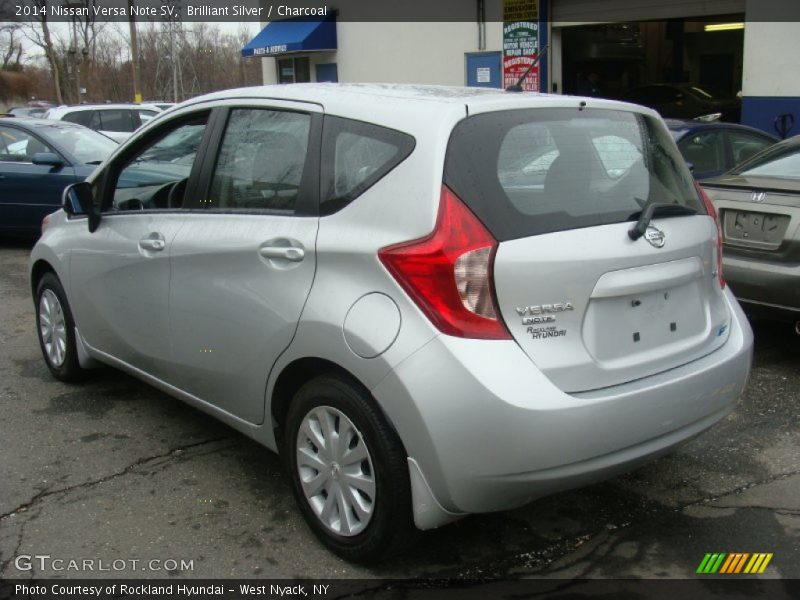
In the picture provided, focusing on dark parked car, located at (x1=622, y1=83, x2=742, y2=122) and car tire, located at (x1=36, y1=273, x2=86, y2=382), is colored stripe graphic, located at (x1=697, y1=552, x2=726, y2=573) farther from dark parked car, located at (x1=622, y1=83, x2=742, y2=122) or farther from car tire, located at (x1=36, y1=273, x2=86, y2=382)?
dark parked car, located at (x1=622, y1=83, x2=742, y2=122)

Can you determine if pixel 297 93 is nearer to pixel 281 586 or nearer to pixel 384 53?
pixel 281 586

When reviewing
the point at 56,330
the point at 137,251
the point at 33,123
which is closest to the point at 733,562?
the point at 137,251

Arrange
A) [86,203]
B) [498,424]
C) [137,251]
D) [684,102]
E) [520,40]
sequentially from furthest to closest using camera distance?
1. [684,102]
2. [520,40]
3. [86,203]
4. [137,251]
5. [498,424]

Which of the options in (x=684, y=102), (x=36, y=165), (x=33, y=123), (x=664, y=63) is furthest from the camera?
(x=664, y=63)

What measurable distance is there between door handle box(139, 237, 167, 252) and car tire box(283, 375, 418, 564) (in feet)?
3.77

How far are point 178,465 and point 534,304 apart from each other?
2.11 meters

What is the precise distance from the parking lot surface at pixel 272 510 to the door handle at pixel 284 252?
1.10 m

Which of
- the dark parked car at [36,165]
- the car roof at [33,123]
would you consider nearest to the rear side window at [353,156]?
the dark parked car at [36,165]

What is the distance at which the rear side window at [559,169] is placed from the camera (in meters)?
2.83

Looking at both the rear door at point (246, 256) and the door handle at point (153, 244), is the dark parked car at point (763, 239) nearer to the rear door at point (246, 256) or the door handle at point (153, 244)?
the rear door at point (246, 256)

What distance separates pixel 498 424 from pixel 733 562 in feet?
3.93

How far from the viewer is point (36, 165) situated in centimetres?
988

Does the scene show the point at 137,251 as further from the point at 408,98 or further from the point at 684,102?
the point at 684,102

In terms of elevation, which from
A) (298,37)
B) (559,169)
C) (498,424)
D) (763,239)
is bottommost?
(498,424)
